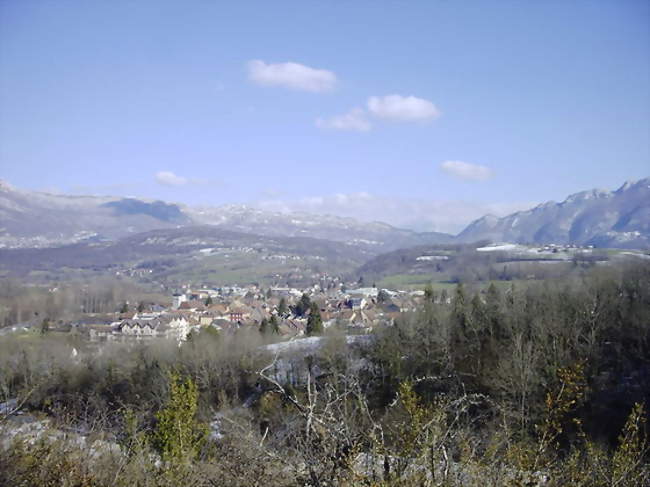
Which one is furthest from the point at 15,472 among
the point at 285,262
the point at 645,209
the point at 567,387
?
the point at 645,209

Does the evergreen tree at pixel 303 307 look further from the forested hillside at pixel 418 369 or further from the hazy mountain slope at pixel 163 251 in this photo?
the hazy mountain slope at pixel 163 251

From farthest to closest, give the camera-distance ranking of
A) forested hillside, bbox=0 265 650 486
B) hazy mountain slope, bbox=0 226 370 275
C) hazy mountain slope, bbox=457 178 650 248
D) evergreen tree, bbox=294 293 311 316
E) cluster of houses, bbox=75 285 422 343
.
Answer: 1. hazy mountain slope, bbox=0 226 370 275
2. hazy mountain slope, bbox=457 178 650 248
3. evergreen tree, bbox=294 293 311 316
4. cluster of houses, bbox=75 285 422 343
5. forested hillside, bbox=0 265 650 486

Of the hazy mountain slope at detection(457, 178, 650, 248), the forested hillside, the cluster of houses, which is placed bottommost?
the cluster of houses

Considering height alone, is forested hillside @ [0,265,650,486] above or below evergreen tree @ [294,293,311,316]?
above

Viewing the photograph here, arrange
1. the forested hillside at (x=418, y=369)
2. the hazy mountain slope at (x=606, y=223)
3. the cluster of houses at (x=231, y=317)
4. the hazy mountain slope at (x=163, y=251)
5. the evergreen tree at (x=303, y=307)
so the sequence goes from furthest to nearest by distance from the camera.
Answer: the hazy mountain slope at (x=163, y=251), the hazy mountain slope at (x=606, y=223), the evergreen tree at (x=303, y=307), the cluster of houses at (x=231, y=317), the forested hillside at (x=418, y=369)

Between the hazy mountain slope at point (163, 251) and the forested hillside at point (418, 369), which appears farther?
the hazy mountain slope at point (163, 251)

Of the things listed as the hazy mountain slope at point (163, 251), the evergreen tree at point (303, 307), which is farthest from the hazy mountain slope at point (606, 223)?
the evergreen tree at point (303, 307)

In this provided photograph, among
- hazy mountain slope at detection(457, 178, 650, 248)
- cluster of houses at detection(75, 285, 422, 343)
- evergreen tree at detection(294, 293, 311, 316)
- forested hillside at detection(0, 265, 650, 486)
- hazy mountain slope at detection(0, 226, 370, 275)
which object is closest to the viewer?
forested hillside at detection(0, 265, 650, 486)

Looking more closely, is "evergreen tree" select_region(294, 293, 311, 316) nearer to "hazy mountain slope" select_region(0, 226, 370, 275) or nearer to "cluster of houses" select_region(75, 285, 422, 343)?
"cluster of houses" select_region(75, 285, 422, 343)

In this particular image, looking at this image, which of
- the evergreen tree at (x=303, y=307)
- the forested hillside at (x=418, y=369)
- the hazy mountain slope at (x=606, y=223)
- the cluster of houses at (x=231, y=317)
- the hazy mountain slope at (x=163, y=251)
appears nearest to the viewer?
the forested hillside at (x=418, y=369)

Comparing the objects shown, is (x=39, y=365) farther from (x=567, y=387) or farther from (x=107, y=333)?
(x=567, y=387)

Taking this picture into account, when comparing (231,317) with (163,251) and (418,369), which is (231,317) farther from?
(163,251)

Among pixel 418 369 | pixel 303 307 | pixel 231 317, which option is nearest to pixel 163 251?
pixel 231 317

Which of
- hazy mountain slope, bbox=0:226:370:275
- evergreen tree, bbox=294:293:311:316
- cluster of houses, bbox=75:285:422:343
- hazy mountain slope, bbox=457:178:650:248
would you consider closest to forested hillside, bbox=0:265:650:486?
cluster of houses, bbox=75:285:422:343
